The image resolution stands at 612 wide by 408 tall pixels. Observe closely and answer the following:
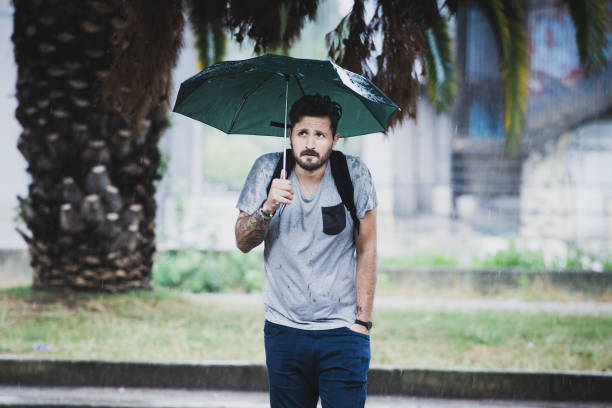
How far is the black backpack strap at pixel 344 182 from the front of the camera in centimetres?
271

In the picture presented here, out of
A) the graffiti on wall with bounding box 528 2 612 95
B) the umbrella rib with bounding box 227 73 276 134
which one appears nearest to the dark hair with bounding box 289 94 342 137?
the umbrella rib with bounding box 227 73 276 134

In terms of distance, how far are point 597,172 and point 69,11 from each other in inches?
593

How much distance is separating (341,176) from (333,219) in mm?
210

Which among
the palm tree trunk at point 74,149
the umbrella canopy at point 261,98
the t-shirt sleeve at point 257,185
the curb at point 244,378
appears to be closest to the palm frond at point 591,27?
the curb at point 244,378

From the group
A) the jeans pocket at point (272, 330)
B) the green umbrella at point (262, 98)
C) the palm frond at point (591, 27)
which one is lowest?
the jeans pocket at point (272, 330)

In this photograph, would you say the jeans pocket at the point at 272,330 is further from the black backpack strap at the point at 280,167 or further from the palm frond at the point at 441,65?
the palm frond at the point at 441,65

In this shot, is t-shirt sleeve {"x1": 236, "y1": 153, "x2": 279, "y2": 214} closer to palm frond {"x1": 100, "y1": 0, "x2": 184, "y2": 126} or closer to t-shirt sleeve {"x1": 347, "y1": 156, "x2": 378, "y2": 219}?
t-shirt sleeve {"x1": 347, "y1": 156, "x2": 378, "y2": 219}

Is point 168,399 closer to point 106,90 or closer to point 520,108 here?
point 106,90

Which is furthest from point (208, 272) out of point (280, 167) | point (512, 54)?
point (280, 167)

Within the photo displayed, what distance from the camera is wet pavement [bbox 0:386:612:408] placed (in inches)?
181

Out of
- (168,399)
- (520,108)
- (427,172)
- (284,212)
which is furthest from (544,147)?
(284,212)

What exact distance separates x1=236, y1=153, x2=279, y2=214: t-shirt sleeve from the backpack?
0.02 metres

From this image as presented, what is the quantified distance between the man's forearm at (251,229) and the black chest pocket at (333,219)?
0.24 meters

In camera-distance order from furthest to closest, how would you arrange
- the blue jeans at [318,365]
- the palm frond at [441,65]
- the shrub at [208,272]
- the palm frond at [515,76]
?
the shrub at [208,272] < the palm frond at [441,65] < the palm frond at [515,76] < the blue jeans at [318,365]
